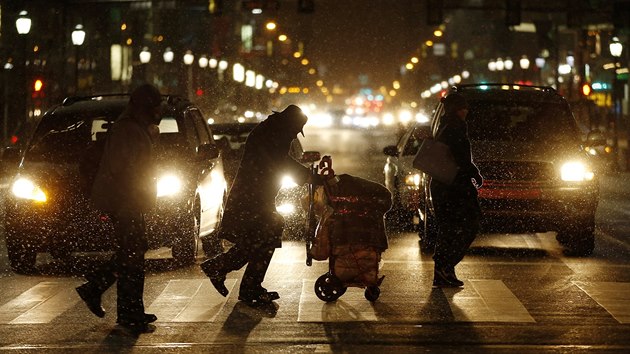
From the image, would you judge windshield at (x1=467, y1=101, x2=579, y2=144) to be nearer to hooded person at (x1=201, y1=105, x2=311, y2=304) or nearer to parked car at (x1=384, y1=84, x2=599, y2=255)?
parked car at (x1=384, y1=84, x2=599, y2=255)

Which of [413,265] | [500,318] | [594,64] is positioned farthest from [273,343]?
[594,64]

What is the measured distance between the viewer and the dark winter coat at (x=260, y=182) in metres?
10.6

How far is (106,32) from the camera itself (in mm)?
65875

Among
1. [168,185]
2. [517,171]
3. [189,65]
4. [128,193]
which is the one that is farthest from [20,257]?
[189,65]

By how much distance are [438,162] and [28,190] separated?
14.6 ft

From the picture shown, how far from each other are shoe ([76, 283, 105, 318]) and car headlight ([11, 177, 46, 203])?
354 cm

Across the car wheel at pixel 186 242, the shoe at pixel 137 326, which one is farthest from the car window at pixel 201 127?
the shoe at pixel 137 326

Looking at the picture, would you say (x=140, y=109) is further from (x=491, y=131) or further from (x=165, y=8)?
(x=165, y=8)

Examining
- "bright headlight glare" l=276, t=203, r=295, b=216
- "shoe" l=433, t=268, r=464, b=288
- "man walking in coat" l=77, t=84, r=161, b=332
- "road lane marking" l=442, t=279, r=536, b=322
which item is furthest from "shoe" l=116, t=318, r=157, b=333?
"bright headlight glare" l=276, t=203, r=295, b=216

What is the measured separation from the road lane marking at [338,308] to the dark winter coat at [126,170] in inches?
62.9

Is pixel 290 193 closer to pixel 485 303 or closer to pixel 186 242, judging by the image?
pixel 186 242

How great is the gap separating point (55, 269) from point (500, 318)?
5.62 m

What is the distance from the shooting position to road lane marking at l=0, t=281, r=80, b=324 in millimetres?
10109

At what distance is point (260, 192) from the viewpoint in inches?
418
